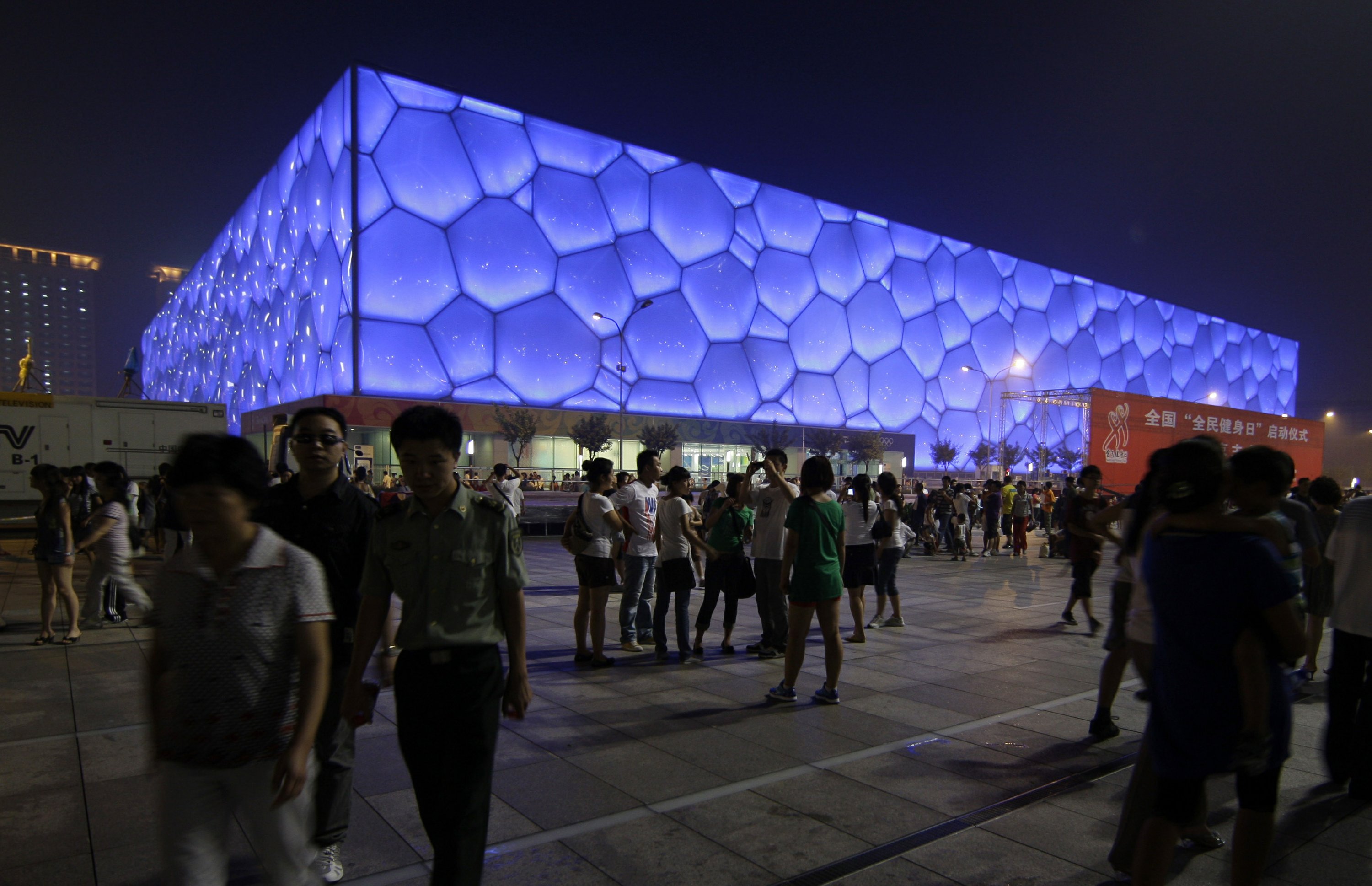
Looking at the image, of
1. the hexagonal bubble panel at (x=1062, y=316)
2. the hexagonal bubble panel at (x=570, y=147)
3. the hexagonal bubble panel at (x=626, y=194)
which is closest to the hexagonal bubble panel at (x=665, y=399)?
the hexagonal bubble panel at (x=626, y=194)

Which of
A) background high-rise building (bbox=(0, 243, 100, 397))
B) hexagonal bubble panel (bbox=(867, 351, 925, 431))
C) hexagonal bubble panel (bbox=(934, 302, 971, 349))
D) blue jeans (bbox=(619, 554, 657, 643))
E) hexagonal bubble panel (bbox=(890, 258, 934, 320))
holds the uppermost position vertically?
background high-rise building (bbox=(0, 243, 100, 397))

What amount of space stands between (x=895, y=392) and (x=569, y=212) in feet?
76.6

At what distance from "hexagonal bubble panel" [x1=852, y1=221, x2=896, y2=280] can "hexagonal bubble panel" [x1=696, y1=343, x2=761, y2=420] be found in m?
11.4

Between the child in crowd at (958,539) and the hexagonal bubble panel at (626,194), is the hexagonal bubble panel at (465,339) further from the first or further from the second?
the child in crowd at (958,539)

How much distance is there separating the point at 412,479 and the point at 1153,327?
72887 millimetres

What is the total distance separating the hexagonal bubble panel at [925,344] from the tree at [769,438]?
468 inches

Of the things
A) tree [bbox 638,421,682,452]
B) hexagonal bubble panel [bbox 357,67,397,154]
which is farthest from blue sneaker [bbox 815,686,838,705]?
hexagonal bubble panel [bbox 357,67,397,154]

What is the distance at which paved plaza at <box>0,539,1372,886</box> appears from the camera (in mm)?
2830

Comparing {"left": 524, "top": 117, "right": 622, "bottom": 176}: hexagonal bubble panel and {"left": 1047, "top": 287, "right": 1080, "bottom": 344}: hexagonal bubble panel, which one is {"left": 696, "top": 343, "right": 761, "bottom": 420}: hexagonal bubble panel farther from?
{"left": 1047, "top": 287, "right": 1080, "bottom": 344}: hexagonal bubble panel

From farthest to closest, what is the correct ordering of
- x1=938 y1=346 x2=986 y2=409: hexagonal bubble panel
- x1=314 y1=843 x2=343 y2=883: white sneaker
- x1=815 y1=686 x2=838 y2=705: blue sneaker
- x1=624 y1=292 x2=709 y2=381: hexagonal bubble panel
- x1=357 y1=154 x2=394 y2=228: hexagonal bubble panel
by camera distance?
1. x1=938 y1=346 x2=986 y2=409: hexagonal bubble panel
2. x1=624 y1=292 x2=709 y2=381: hexagonal bubble panel
3. x1=357 y1=154 x2=394 y2=228: hexagonal bubble panel
4. x1=815 y1=686 x2=838 y2=705: blue sneaker
5. x1=314 y1=843 x2=343 y2=883: white sneaker

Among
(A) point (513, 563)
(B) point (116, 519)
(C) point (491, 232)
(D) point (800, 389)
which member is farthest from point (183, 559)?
(D) point (800, 389)

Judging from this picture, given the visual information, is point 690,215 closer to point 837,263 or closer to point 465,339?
point 837,263

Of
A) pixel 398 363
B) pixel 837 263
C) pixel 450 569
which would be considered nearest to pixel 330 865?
pixel 450 569

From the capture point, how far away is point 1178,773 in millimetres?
2146
